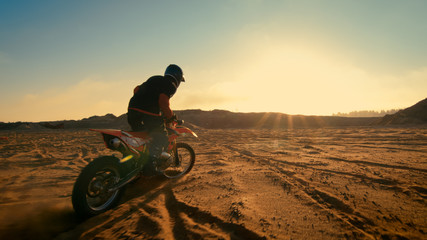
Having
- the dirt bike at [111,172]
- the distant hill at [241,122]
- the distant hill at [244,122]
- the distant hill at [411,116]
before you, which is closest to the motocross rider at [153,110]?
the dirt bike at [111,172]

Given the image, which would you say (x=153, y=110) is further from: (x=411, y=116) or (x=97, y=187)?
(x=411, y=116)

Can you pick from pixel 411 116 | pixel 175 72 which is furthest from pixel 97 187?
pixel 411 116

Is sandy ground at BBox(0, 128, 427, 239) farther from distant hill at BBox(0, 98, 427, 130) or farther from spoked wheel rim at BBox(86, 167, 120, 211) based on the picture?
distant hill at BBox(0, 98, 427, 130)

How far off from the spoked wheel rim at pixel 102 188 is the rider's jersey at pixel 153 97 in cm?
105

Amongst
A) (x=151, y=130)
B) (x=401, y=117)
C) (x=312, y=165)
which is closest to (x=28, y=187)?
(x=151, y=130)

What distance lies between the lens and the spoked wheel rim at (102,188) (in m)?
2.35

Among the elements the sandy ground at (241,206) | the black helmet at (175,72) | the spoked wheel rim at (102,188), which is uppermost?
the black helmet at (175,72)

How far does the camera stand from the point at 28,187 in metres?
3.32

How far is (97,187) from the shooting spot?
2.36m

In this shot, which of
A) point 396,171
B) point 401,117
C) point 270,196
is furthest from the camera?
point 401,117

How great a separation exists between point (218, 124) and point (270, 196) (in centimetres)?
3034

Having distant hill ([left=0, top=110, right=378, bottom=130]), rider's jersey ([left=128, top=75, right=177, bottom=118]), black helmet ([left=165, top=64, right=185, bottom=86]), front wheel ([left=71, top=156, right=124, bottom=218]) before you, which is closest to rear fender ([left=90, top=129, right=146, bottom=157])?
front wheel ([left=71, top=156, right=124, bottom=218])

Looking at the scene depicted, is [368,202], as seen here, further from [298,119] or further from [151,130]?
[298,119]

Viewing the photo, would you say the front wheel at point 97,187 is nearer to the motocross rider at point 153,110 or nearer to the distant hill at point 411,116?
the motocross rider at point 153,110
